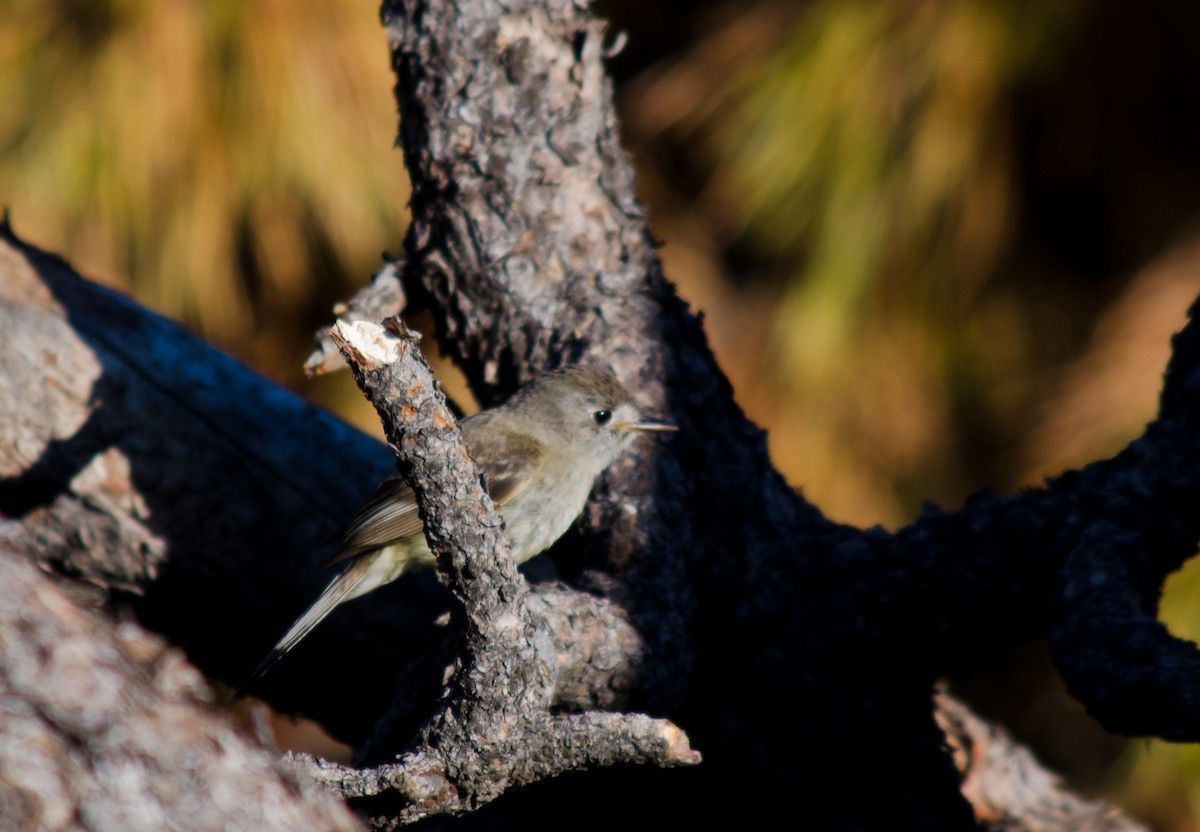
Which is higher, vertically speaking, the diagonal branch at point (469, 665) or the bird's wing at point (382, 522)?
the bird's wing at point (382, 522)

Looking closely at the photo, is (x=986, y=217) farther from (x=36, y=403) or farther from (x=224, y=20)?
(x=36, y=403)

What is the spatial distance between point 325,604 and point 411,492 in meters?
0.33

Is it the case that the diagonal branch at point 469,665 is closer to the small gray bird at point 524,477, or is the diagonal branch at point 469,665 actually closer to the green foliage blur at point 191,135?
the small gray bird at point 524,477

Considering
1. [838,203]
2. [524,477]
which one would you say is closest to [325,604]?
[524,477]

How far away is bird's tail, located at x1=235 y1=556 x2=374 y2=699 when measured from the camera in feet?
8.73

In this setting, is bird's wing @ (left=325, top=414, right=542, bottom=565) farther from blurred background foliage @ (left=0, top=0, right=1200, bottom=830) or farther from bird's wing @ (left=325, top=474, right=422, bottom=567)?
blurred background foliage @ (left=0, top=0, right=1200, bottom=830)

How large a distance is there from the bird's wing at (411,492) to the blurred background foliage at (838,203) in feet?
5.77

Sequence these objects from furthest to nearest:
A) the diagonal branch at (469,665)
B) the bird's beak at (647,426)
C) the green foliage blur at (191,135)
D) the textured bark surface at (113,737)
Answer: the green foliage blur at (191,135), the bird's beak at (647,426), the diagonal branch at (469,665), the textured bark surface at (113,737)

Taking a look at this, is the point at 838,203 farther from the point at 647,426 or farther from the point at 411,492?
the point at 411,492

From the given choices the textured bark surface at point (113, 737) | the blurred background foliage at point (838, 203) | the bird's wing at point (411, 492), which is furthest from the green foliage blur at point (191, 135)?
the textured bark surface at point (113, 737)

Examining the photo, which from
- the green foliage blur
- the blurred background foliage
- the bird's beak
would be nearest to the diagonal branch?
the bird's beak

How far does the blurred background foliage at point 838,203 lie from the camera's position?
4109mm

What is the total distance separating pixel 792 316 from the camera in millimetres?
4535

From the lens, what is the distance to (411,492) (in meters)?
2.77
